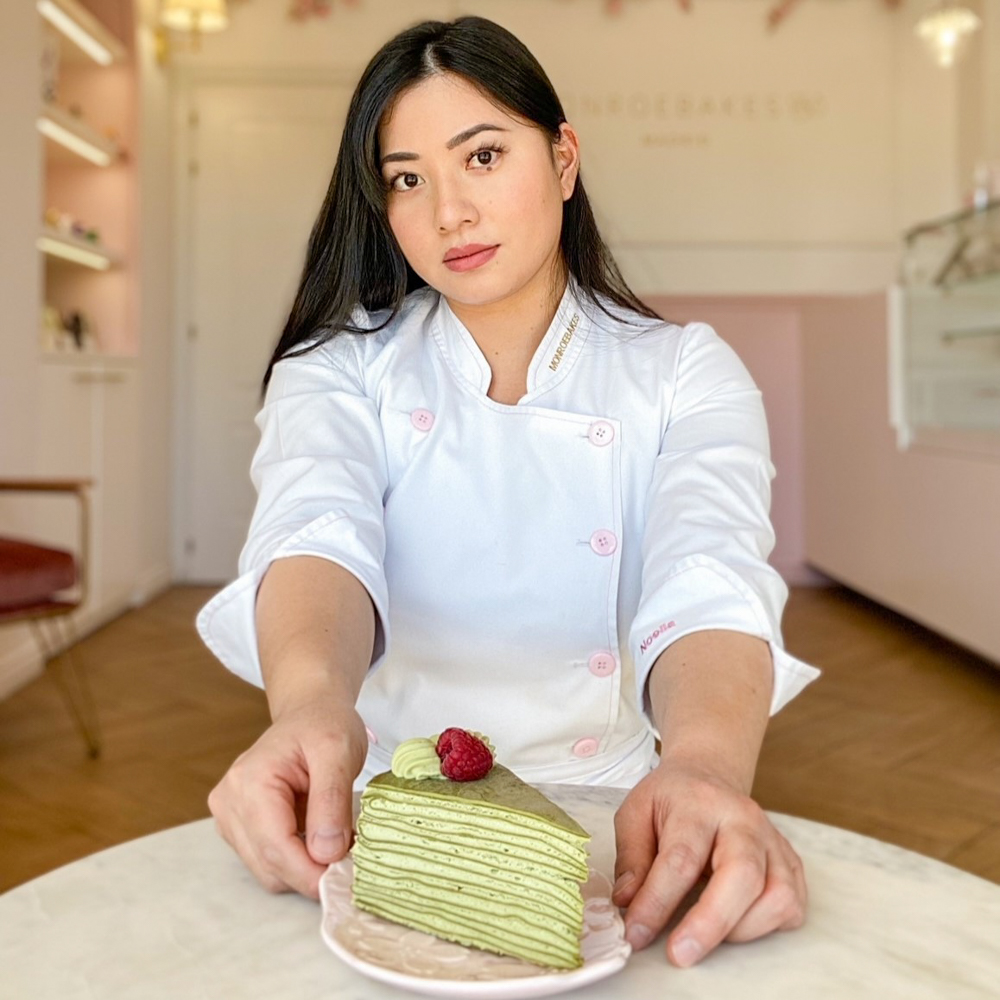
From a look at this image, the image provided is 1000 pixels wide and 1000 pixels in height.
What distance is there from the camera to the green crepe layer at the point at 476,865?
0.70 metres

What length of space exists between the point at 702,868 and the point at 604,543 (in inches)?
19.9

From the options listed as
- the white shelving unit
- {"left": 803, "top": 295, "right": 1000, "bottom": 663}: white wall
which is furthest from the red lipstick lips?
the white shelving unit

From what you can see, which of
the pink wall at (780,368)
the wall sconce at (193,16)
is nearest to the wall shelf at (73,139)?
the wall sconce at (193,16)

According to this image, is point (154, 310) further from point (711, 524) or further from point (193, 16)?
point (711, 524)

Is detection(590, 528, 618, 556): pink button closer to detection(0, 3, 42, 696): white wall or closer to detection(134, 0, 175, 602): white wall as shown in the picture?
detection(0, 3, 42, 696): white wall

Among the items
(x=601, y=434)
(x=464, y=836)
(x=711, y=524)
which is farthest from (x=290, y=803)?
(x=601, y=434)

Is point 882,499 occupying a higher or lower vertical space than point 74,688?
higher

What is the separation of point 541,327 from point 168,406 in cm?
502

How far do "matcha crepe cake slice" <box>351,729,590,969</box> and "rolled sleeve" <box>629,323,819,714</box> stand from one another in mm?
261

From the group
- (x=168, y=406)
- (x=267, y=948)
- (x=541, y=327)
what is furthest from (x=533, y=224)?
(x=168, y=406)

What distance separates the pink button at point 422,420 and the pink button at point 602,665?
29 centimetres

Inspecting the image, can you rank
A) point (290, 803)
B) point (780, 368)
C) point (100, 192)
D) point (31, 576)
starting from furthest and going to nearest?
1. point (780, 368)
2. point (100, 192)
3. point (31, 576)
4. point (290, 803)

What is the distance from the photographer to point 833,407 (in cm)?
559

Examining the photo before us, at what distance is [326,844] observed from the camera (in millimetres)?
796
